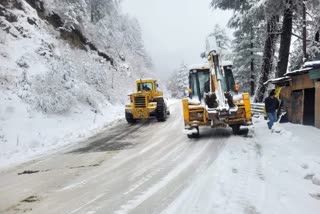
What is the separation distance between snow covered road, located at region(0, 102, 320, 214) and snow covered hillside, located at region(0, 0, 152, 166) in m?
3.22

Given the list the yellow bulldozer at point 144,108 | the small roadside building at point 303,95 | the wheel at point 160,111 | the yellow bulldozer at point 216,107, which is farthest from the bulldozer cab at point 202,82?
the yellow bulldozer at point 144,108

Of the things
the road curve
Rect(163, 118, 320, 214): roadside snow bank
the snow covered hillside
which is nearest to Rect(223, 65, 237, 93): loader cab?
the road curve

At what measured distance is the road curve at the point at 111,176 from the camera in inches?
261

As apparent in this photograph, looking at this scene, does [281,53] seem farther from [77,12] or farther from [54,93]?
[77,12]

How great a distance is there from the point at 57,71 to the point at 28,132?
6.60 meters

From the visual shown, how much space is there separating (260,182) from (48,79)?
609 inches

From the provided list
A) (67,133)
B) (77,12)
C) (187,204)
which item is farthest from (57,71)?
(187,204)

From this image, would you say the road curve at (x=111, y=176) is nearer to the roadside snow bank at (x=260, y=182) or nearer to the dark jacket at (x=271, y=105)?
the roadside snow bank at (x=260, y=182)

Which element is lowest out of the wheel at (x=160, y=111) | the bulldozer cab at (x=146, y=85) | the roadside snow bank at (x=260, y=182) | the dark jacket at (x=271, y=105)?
the roadside snow bank at (x=260, y=182)

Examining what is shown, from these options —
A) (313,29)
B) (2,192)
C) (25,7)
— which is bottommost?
(2,192)

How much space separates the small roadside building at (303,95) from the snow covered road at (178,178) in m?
1.77

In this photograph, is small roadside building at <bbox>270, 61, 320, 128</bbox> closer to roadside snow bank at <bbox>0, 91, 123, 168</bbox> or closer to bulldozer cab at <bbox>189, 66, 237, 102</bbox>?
bulldozer cab at <bbox>189, 66, 237, 102</bbox>

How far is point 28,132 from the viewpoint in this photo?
15.9 m

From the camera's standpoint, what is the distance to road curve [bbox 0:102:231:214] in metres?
6.63
